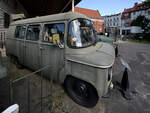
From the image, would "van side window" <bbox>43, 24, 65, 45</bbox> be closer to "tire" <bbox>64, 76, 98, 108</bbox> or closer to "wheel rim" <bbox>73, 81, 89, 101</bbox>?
"tire" <bbox>64, 76, 98, 108</bbox>

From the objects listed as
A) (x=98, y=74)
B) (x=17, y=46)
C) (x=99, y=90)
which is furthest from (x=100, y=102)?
(x=17, y=46)

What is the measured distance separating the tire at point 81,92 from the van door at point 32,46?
4.52ft

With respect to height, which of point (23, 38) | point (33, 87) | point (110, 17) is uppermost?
point (110, 17)

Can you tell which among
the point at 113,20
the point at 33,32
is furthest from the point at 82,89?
the point at 113,20

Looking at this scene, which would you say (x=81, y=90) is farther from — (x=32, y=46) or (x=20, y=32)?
(x=20, y=32)

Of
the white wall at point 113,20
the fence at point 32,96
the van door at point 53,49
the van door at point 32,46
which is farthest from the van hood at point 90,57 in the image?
the white wall at point 113,20

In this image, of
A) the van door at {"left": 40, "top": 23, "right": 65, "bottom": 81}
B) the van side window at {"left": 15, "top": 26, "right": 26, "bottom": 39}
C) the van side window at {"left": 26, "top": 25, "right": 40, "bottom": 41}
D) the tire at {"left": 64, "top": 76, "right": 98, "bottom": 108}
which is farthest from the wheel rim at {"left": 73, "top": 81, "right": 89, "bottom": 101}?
the van side window at {"left": 15, "top": 26, "right": 26, "bottom": 39}

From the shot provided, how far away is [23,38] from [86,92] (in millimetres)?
3060

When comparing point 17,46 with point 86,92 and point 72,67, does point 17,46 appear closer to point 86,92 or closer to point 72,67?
point 72,67

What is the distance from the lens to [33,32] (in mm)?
3420

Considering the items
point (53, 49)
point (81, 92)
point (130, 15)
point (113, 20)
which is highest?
point (113, 20)

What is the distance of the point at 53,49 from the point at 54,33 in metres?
0.45

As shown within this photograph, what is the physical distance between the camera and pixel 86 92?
2.53m

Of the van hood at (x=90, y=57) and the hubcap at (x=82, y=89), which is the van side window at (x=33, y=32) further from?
the hubcap at (x=82, y=89)
